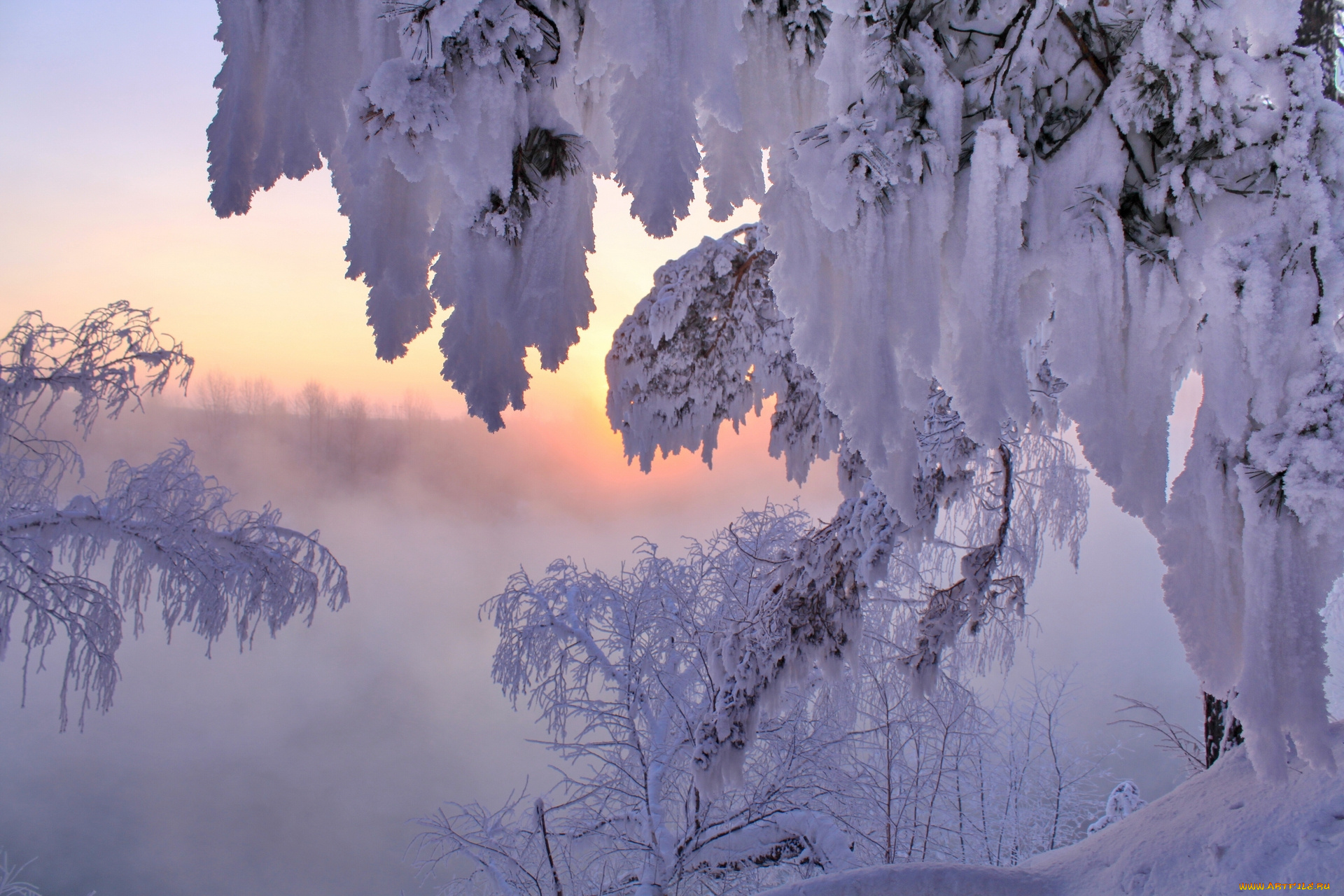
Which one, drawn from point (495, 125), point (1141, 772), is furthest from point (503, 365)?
point (1141, 772)

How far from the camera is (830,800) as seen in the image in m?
6.58

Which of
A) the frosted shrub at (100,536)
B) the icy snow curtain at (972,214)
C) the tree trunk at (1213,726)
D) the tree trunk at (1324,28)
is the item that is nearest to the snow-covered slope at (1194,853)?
the icy snow curtain at (972,214)

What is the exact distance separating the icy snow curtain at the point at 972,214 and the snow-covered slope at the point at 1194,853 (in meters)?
0.82

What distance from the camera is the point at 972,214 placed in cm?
109

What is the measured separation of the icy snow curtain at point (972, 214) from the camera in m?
1.03

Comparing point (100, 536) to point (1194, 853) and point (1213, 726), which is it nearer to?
point (1194, 853)

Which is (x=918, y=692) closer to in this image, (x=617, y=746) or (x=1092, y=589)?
(x=617, y=746)

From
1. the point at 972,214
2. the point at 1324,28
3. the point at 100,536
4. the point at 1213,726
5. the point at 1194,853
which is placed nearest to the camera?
the point at 972,214

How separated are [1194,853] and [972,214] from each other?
1.88 m

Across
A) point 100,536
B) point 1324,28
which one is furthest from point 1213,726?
point 100,536

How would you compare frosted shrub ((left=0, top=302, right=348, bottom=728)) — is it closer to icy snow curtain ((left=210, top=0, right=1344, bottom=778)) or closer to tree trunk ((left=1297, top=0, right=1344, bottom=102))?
icy snow curtain ((left=210, top=0, right=1344, bottom=778))

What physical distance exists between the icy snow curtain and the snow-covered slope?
0.82 metres

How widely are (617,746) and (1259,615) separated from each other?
669 cm

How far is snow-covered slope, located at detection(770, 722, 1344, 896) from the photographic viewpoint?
1589 mm
